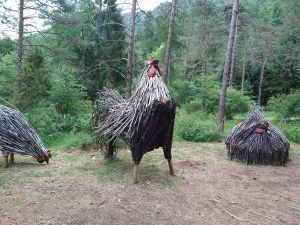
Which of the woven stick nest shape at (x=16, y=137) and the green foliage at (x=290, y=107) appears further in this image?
the green foliage at (x=290, y=107)

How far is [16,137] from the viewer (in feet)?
21.0

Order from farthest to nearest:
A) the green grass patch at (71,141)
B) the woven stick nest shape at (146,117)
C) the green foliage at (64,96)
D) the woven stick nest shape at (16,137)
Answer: the green foliage at (64,96) < the green grass patch at (71,141) < the woven stick nest shape at (16,137) < the woven stick nest shape at (146,117)

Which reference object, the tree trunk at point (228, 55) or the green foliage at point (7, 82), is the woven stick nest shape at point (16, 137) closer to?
the green foliage at point (7, 82)

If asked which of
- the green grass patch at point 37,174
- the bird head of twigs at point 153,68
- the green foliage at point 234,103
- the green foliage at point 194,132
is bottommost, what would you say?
the green grass patch at point 37,174

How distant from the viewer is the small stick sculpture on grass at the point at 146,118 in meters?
5.35

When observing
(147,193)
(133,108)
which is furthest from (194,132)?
(147,193)

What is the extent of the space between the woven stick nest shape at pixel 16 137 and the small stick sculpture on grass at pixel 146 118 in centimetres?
151

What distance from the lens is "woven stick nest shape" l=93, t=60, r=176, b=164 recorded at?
5344 millimetres

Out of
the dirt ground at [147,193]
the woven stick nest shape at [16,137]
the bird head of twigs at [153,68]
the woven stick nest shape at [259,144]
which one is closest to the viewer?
the dirt ground at [147,193]

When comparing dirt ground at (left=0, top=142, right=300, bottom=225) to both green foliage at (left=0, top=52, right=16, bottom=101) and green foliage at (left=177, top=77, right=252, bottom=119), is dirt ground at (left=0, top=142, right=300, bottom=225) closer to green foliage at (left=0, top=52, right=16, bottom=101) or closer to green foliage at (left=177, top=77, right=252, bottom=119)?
green foliage at (left=0, top=52, right=16, bottom=101)

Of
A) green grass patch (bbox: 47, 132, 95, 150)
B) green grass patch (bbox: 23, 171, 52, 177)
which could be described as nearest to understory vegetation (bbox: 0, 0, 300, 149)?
green grass patch (bbox: 47, 132, 95, 150)

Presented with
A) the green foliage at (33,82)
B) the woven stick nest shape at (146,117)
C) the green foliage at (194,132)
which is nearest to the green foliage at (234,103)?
the green foliage at (194,132)

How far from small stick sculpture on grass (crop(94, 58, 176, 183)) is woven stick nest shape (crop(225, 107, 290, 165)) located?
2285 millimetres

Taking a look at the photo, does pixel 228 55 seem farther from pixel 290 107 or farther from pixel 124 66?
pixel 124 66
